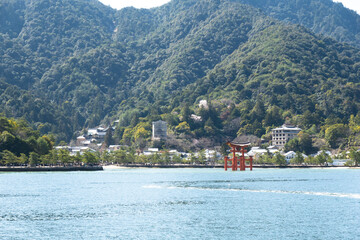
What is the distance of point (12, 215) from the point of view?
54594 mm

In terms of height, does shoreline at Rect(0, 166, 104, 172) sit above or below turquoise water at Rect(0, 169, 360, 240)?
above

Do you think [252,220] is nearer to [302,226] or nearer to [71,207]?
[302,226]

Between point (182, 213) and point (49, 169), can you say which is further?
point (49, 169)

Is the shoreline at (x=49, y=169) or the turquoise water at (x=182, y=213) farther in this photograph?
the shoreline at (x=49, y=169)

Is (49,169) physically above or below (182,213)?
above

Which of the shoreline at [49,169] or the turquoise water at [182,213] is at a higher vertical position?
the shoreline at [49,169]

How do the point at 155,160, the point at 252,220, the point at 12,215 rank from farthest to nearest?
the point at 155,160, the point at 12,215, the point at 252,220

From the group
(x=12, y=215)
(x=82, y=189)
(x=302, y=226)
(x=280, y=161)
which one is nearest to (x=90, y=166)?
(x=280, y=161)

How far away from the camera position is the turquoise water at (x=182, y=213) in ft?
148

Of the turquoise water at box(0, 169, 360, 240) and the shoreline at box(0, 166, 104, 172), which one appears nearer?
the turquoise water at box(0, 169, 360, 240)

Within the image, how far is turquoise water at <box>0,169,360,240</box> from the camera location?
4516cm

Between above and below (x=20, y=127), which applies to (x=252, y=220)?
below

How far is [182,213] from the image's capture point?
184 feet

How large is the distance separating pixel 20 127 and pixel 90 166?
26.6 meters
